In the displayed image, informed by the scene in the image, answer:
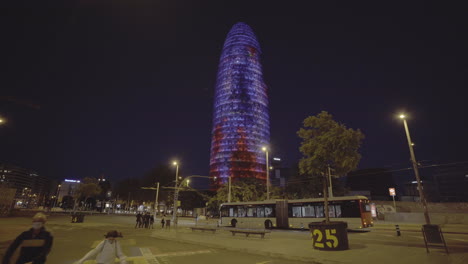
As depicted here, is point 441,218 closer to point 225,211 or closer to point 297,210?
point 297,210

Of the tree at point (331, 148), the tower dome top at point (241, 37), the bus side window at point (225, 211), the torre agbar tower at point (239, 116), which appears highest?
the tower dome top at point (241, 37)

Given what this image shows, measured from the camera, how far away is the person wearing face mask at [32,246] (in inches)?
175

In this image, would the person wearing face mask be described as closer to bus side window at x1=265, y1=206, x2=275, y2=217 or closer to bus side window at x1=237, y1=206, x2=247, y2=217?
bus side window at x1=265, y1=206, x2=275, y2=217

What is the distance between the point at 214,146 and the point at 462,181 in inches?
4893

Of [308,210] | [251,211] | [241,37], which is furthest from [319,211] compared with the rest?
[241,37]

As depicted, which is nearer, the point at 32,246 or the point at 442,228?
the point at 32,246

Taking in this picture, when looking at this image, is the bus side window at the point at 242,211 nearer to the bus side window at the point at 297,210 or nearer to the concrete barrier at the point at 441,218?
the bus side window at the point at 297,210

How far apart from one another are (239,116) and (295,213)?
300ft

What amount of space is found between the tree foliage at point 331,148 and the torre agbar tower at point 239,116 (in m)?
94.0

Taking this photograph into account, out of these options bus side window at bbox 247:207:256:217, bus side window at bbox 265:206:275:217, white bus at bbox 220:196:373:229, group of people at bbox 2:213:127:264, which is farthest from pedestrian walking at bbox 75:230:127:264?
bus side window at bbox 247:207:256:217

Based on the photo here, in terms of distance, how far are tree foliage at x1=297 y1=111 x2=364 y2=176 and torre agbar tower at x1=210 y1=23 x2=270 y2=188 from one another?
308ft

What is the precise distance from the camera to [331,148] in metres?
14.4

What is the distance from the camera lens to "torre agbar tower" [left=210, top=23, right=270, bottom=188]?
11212 cm

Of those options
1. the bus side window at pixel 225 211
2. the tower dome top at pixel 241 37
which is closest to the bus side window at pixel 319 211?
the bus side window at pixel 225 211
